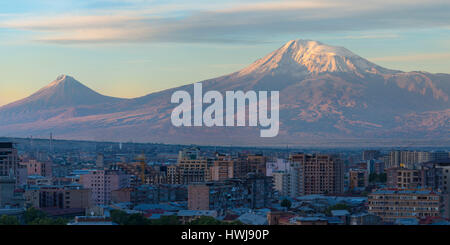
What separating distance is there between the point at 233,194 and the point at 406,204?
1001 centimetres

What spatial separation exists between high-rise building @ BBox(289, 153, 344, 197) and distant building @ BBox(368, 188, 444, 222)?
21097 mm

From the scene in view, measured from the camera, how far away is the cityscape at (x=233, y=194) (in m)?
28.2

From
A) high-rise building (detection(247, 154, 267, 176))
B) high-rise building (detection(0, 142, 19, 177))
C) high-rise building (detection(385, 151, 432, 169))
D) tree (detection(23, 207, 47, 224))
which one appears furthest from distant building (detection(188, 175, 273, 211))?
high-rise building (detection(385, 151, 432, 169))

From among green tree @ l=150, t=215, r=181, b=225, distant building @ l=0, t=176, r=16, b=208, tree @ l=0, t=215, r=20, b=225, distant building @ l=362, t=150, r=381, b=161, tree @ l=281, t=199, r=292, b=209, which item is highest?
distant building @ l=362, t=150, r=381, b=161

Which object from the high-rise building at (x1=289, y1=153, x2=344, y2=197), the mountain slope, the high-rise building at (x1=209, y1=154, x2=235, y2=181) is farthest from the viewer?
the mountain slope

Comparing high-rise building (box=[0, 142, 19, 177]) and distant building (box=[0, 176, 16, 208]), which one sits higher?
high-rise building (box=[0, 142, 19, 177])

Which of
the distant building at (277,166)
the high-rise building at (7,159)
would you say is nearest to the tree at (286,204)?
the distant building at (277,166)

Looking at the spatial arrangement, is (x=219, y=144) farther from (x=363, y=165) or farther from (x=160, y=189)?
(x=160, y=189)

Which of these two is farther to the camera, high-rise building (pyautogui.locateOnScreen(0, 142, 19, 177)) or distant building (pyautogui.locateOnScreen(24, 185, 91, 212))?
high-rise building (pyautogui.locateOnScreen(0, 142, 19, 177))

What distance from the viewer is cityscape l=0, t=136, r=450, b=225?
2817 cm

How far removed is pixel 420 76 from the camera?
11969 cm

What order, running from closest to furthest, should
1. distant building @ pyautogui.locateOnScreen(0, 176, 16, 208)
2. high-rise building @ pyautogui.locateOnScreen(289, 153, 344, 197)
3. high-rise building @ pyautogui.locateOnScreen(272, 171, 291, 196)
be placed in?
distant building @ pyautogui.locateOnScreen(0, 176, 16, 208) < high-rise building @ pyautogui.locateOnScreen(272, 171, 291, 196) < high-rise building @ pyautogui.locateOnScreen(289, 153, 344, 197)

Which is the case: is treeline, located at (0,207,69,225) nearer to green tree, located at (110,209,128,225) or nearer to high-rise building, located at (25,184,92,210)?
green tree, located at (110,209,128,225)
